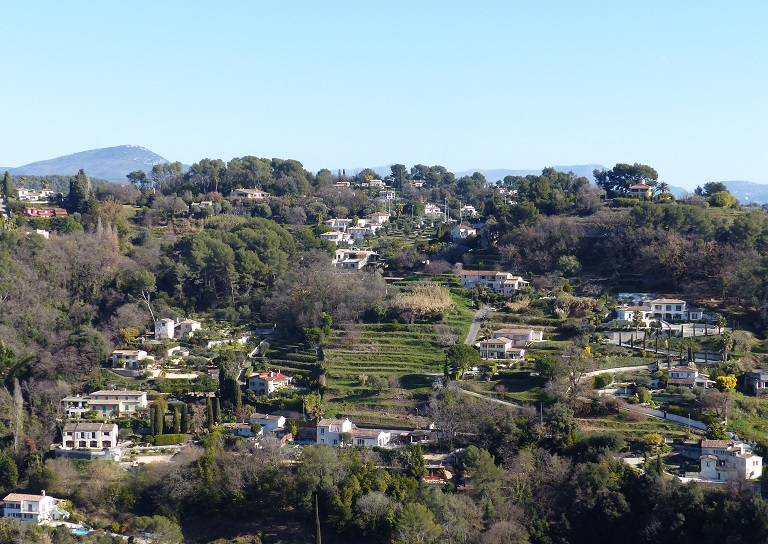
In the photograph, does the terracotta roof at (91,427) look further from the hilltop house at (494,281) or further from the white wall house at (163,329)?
the hilltop house at (494,281)

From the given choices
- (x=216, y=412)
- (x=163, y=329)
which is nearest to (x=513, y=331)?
(x=216, y=412)

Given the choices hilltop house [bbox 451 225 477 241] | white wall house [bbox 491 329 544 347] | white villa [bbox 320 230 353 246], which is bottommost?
white wall house [bbox 491 329 544 347]

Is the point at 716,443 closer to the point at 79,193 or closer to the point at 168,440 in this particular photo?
the point at 168,440

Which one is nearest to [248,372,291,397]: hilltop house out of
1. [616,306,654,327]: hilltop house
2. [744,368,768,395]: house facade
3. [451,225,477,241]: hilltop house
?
[616,306,654,327]: hilltop house

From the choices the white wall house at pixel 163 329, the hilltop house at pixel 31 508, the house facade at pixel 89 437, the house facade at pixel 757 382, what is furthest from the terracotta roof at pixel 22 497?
the house facade at pixel 757 382

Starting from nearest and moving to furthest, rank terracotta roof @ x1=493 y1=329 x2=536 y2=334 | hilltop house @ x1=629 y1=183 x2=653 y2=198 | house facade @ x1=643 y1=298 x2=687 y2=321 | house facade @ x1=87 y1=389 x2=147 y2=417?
house facade @ x1=87 y1=389 x2=147 y2=417, terracotta roof @ x1=493 y1=329 x2=536 y2=334, house facade @ x1=643 y1=298 x2=687 y2=321, hilltop house @ x1=629 y1=183 x2=653 y2=198

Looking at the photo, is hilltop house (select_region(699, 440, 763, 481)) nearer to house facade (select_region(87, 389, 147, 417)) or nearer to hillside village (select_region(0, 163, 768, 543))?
hillside village (select_region(0, 163, 768, 543))

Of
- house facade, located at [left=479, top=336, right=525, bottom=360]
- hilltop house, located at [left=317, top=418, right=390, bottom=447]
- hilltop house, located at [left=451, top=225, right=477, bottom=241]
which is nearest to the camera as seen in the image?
hilltop house, located at [left=317, top=418, right=390, bottom=447]
